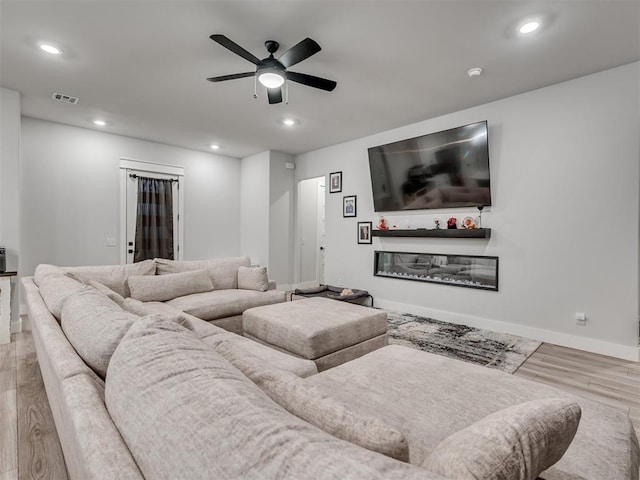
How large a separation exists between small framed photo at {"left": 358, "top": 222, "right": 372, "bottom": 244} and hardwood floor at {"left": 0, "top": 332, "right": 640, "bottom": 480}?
265 cm

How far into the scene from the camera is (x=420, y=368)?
1556 mm

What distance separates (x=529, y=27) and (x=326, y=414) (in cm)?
303

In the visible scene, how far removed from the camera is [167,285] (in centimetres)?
338

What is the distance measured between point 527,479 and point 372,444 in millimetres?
277

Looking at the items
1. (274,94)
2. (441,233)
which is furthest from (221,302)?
(441,233)

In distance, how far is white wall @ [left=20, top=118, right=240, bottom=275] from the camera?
4.43m

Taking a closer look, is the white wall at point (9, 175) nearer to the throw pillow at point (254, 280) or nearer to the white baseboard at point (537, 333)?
the throw pillow at point (254, 280)

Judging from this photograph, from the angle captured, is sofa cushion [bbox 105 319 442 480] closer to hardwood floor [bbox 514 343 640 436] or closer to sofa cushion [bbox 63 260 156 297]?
hardwood floor [bbox 514 343 640 436]

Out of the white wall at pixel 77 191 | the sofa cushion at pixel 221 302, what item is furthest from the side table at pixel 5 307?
the sofa cushion at pixel 221 302

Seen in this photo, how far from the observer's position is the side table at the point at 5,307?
323cm

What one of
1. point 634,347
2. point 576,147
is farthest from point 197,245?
point 634,347

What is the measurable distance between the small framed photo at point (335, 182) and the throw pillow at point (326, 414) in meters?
4.79

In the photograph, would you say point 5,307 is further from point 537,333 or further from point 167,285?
point 537,333

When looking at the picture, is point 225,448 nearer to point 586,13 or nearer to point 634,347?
point 586,13
